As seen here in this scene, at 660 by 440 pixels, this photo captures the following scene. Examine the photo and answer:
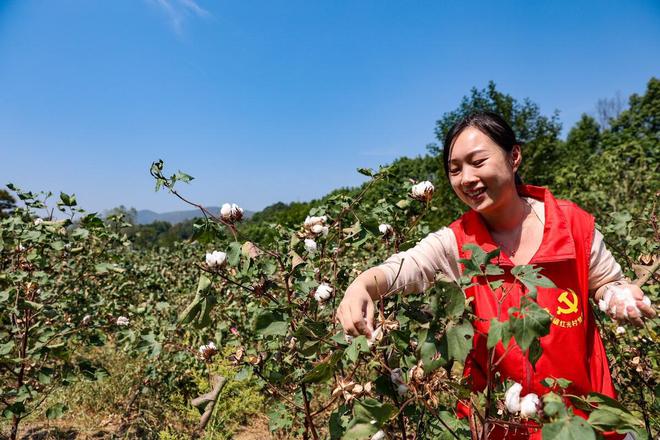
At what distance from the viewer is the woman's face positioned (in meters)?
1.19

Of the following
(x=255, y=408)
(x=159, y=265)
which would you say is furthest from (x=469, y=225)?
(x=159, y=265)

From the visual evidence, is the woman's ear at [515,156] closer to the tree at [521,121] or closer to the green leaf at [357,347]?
the green leaf at [357,347]

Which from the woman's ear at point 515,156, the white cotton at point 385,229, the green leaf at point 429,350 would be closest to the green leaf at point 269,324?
the green leaf at point 429,350

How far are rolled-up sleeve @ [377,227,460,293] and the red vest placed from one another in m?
0.04

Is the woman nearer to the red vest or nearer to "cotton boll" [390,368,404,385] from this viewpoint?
the red vest

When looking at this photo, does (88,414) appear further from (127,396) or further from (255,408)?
(255,408)

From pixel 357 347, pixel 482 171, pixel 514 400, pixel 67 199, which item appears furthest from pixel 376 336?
pixel 67 199

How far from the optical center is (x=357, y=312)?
0.83 metres

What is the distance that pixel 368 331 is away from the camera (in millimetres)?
815

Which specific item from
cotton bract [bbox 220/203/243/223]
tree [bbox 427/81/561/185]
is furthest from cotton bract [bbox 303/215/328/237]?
tree [bbox 427/81/561/185]

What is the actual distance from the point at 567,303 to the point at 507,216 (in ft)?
0.97

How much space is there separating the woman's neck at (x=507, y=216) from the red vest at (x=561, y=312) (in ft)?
0.27

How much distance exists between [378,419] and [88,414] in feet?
10.3

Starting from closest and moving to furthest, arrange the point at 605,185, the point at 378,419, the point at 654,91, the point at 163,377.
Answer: the point at 378,419
the point at 163,377
the point at 605,185
the point at 654,91
